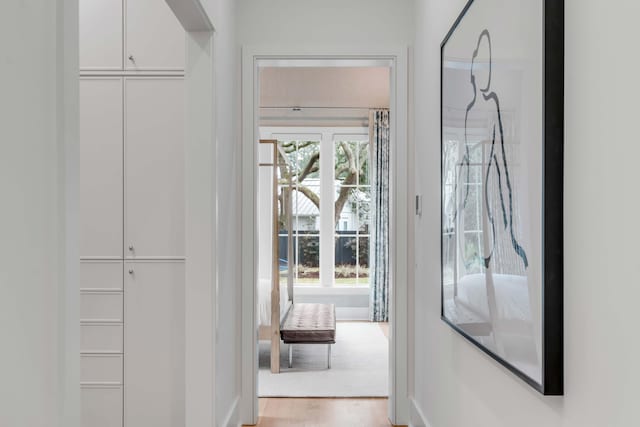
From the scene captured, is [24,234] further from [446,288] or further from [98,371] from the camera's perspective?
[98,371]

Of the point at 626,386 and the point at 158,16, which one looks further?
the point at 158,16

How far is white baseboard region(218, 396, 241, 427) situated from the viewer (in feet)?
8.81

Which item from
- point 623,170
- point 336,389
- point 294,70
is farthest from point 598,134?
point 294,70

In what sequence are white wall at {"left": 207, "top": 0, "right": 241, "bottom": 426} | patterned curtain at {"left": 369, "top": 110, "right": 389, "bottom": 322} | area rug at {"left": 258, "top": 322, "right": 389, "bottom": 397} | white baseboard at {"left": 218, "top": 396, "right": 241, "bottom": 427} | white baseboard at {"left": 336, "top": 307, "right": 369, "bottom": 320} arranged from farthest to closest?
white baseboard at {"left": 336, "top": 307, "right": 369, "bottom": 320} → patterned curtain at {"left": 369, "top": 110, "right": 389, "bottom": 322} → area rug at {"left": 258, "top": 322, "right": 389, "bottom": 397} → white baseboard at {"left": 218, "top": 396, "right": 241, "bottom": 427} → white wall at {"left": 207, "top": 0, "right": 241, "bottom": 426}

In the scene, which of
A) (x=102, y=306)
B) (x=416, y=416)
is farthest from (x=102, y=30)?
(x=416, y=416)

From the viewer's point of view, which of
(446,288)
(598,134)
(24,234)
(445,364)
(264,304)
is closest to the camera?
(24,234)

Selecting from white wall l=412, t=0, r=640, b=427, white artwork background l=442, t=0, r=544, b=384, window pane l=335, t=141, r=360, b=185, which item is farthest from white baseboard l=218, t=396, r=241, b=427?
window pane l=335, t=141, r=360, b=185

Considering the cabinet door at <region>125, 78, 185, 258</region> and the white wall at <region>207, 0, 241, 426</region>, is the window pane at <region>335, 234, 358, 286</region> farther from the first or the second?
the cabinet door at <region>125, 78, 185, 258</region>

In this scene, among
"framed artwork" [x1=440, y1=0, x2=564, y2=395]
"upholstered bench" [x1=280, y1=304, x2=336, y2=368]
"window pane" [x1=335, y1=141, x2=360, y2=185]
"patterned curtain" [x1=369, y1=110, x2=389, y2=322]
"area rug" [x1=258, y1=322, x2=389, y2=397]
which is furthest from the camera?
"window pane" [x1=335, y1=141, x2=360, y2=185]

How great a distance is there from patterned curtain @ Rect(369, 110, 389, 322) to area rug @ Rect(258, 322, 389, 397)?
68cm

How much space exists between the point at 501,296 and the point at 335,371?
297 centimetres

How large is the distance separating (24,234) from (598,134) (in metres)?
1.09

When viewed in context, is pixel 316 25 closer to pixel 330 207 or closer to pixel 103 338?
pixel 103 338

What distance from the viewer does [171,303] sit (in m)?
2.60
